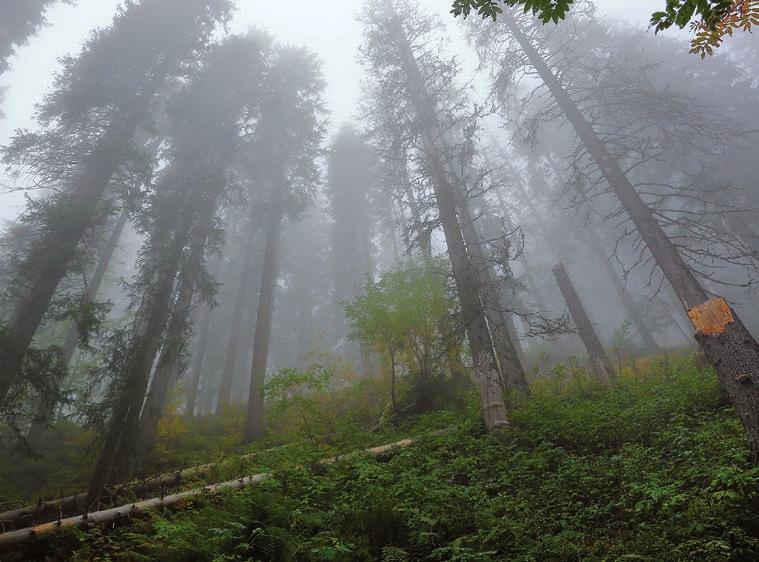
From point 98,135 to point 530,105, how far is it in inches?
1084

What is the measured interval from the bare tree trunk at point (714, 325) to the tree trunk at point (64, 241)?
42.1 ft

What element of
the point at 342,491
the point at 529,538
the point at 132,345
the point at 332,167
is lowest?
the point at 529,538

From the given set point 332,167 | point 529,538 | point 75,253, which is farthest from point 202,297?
point 332,167

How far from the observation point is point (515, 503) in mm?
4691

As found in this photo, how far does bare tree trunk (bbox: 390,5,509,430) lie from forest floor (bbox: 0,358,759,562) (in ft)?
2.49

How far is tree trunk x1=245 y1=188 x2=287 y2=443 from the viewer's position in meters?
14.2

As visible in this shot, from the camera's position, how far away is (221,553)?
13.1ft

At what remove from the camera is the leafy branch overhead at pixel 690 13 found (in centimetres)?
182

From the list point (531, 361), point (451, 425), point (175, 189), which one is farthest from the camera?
point (531, 361)

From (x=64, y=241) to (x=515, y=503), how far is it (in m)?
11.6

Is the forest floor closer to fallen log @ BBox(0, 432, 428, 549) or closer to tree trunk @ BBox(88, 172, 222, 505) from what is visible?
fallen log @ BBox(0, 432, 428, 549)

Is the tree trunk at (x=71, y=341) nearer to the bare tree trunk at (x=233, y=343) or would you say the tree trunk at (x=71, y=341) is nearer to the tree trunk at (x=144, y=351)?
the tree trunk at (x=144, y=351)

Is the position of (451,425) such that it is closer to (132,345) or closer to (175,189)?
(132,345)

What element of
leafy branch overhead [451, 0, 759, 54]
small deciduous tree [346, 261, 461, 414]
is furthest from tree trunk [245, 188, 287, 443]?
leafy branch overhead [451, 0, 759, 54]
